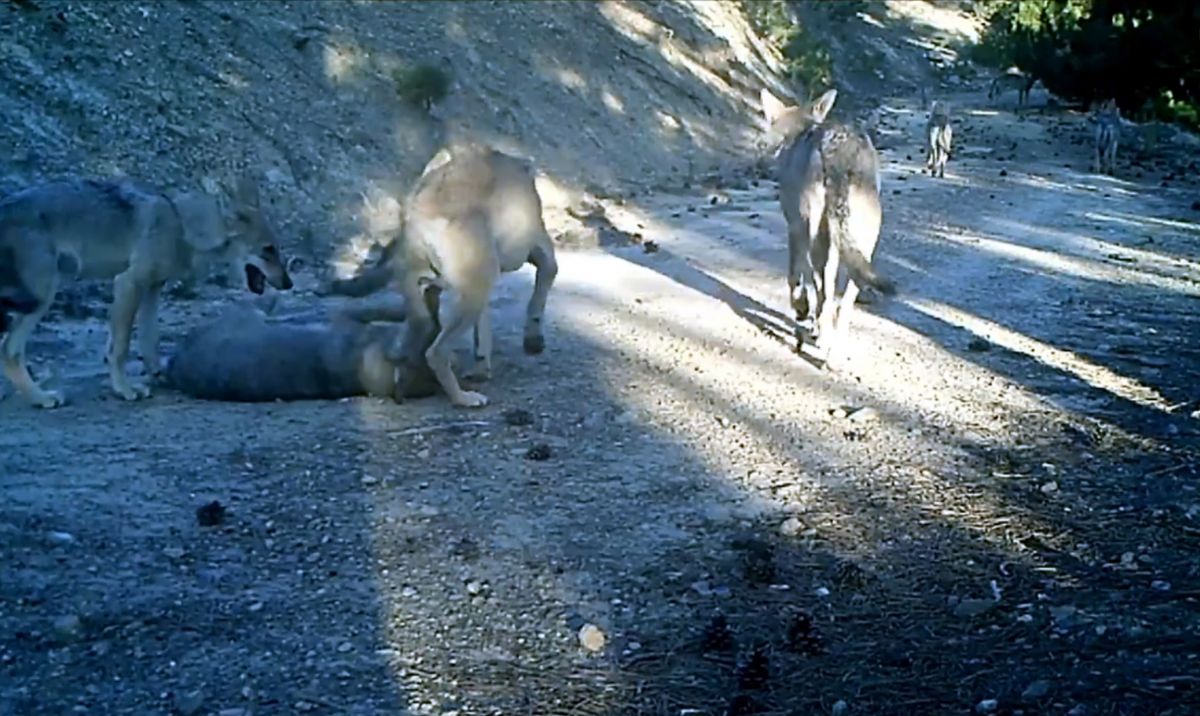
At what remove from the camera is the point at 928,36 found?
190ft

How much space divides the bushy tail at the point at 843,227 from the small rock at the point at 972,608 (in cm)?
418

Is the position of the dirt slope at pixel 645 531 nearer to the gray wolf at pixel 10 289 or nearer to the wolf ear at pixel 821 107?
the gray wolf at pixel 10 289

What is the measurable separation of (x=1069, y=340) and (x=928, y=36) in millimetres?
50426

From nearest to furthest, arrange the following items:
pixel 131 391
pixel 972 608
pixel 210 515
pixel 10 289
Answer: pixel 972 608, pixel 210 515, pixel 10 289, pixel 131 391

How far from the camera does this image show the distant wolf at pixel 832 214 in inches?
382

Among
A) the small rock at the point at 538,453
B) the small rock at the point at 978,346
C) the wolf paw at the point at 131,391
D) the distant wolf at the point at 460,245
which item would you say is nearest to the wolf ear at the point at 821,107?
the small rock at the point at 978,346

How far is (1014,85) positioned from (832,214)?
1607 inches

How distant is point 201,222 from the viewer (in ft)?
30.2

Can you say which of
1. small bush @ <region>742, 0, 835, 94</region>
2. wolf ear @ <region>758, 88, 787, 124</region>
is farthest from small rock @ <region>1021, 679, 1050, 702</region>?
small bush @ <region>742, 0, 835, 94</region>

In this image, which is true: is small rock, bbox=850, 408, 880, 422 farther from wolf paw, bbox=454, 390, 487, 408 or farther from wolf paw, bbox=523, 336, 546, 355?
wolf paw, bbox=523, 336, 546, 355

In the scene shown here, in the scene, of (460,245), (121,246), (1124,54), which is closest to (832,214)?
(460,245)

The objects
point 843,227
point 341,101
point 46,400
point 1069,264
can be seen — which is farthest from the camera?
point 341,101

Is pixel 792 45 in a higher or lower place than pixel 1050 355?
higher

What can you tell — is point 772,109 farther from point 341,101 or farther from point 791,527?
point 341,101
